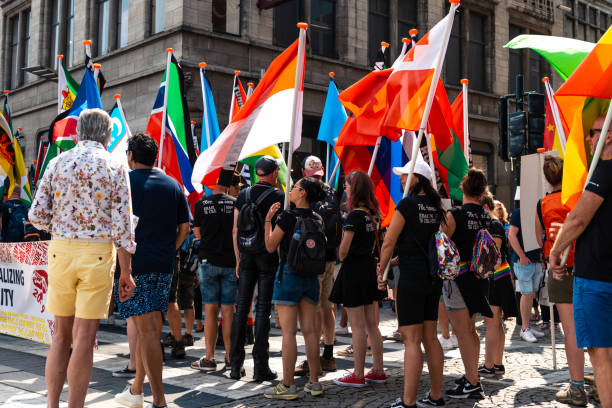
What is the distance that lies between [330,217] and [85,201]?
2.90 metres

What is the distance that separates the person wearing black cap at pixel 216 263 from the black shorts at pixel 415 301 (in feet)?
7.62

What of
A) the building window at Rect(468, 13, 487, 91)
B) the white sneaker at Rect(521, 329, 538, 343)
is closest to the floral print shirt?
the white sneaker at Rect(521, 329, 538, 343)

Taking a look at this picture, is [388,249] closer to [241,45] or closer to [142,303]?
[142,303]

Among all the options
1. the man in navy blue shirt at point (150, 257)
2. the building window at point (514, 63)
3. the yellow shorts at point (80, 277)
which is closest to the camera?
the yellow shorts at point (80, 277)

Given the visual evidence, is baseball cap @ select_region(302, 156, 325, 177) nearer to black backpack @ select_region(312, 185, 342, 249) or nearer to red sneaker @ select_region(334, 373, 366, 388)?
black backpack @ select_region(312, 185, 342, 249)

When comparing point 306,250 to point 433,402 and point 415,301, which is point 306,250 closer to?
point 415,301

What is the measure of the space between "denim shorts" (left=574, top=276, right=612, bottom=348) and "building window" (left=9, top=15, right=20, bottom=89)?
26571 millimetres

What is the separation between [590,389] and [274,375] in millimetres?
2911

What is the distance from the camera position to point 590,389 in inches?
220

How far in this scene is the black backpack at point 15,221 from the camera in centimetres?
988

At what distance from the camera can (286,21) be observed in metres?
18.8

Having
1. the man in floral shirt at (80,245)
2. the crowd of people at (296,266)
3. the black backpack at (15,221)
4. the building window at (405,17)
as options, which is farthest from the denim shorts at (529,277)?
the building window at (405,17)

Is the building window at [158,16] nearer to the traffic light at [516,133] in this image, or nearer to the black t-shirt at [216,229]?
the traffic light at [516,133]

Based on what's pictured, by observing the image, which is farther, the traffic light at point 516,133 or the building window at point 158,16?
the building window at point 158,16
